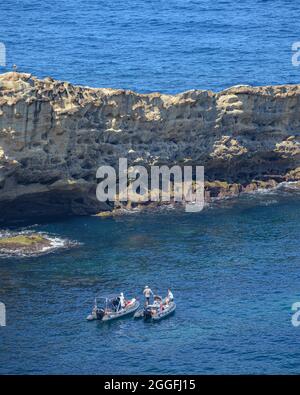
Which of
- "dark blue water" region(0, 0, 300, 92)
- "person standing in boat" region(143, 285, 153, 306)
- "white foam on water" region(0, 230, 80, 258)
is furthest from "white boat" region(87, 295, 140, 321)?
"dark blue water" region(0, 0, 300, 92)

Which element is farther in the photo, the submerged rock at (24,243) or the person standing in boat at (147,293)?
the submerged rock at (24,243)

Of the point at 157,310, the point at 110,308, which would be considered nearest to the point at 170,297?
the point at 157,310

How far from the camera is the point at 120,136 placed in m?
152

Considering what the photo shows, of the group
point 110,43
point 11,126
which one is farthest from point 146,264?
point 110,43

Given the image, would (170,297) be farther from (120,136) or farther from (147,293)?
(120,136)

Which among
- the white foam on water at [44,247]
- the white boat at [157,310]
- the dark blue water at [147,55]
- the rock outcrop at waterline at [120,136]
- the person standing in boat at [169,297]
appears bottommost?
the white boat at [157,310]

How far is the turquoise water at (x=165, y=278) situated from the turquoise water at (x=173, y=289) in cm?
10

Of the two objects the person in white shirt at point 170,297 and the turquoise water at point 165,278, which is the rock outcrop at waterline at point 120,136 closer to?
the turquoise water at point 165,278

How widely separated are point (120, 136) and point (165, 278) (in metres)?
21.5

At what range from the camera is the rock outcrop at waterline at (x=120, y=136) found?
478 ft

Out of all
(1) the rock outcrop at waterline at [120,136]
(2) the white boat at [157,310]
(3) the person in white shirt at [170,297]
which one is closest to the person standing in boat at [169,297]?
(3) the person in white shirt at [170,297]

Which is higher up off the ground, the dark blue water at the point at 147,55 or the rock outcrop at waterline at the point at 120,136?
the dark blue water at the point at 147,55

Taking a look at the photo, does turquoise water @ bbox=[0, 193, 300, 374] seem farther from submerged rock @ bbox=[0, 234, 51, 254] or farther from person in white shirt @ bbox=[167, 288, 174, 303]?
submerged rock @ bbox=[0, 234, 51, 254]
